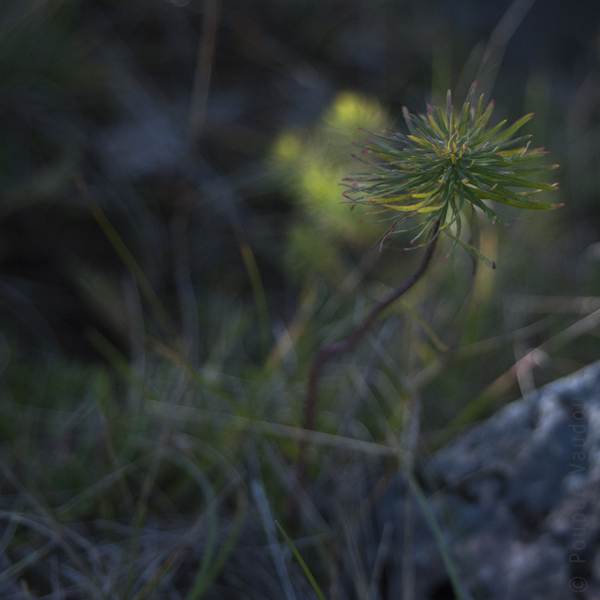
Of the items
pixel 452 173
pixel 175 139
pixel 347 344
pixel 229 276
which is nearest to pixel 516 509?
pixel 347 344

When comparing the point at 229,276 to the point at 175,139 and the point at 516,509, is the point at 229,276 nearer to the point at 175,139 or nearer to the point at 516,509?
the point at 175,139

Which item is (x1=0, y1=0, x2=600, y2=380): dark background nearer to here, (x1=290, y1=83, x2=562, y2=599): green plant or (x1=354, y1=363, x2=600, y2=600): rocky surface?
(x1=354, y1=363, x2=600, y2=600): rocky surface

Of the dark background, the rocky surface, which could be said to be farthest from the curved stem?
the dark background

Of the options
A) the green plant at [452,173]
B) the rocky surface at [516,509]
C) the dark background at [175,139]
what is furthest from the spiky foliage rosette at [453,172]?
the dark background at [175,139]

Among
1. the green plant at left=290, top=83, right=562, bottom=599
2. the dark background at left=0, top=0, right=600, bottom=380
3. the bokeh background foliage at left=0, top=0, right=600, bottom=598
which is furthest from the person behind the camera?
the dark background at left=0, top=0, right=600, bottom=380

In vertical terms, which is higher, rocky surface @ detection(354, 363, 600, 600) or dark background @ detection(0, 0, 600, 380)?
dark background @ detection(0, 0, 600, 380)

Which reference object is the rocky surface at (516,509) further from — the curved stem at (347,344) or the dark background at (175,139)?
the dark background at (175,139)

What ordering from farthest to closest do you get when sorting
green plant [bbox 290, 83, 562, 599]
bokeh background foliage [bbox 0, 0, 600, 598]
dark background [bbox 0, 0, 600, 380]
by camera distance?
1. dark background [bbox 0, 0, 600, 380]
2. bokeh background foliage [bbox 0, 0, 600, 598]
3. green plant [bbox 290, 83, 562, 599]
